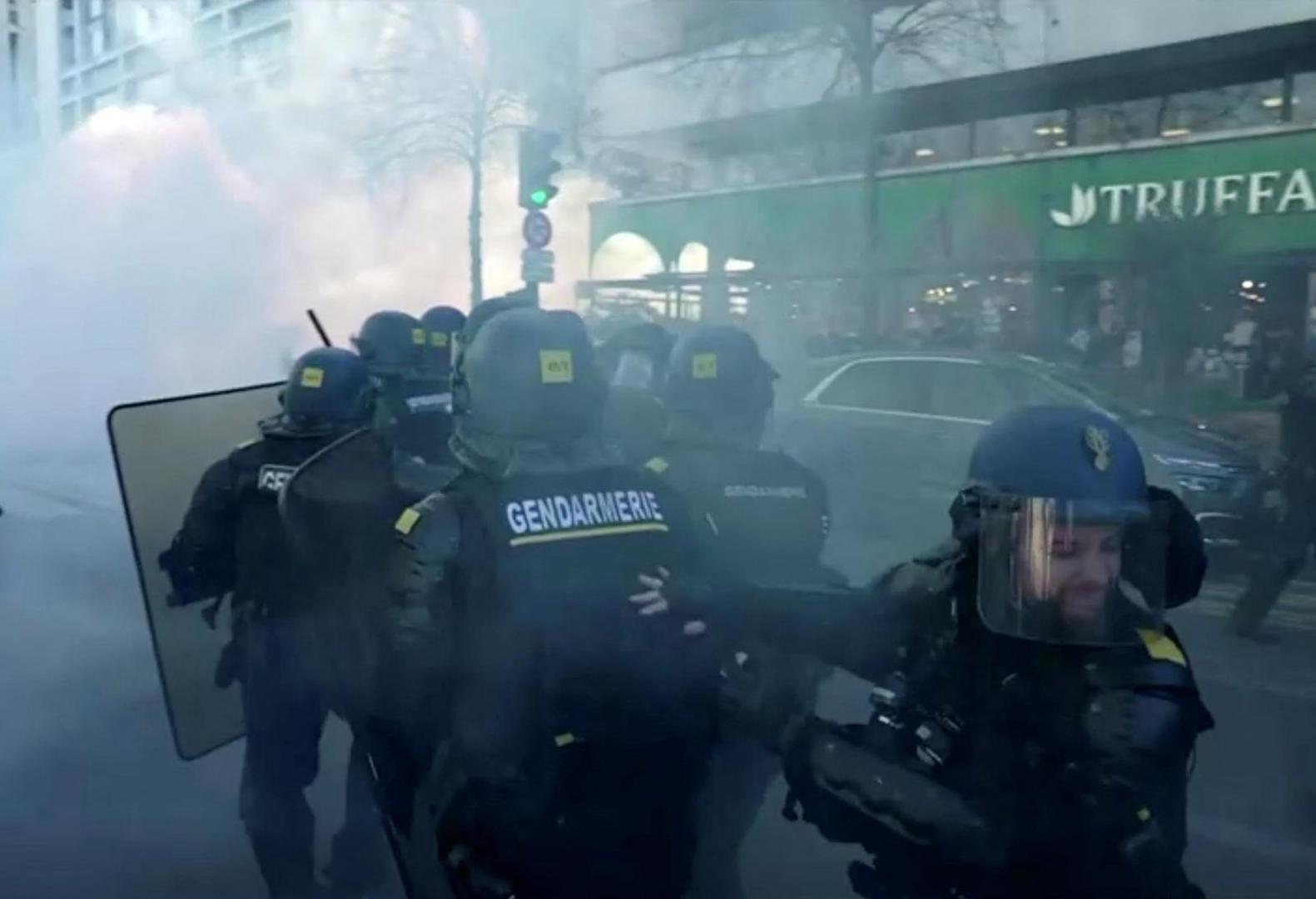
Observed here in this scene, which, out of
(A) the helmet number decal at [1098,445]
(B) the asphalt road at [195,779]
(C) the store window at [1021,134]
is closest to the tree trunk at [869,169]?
(C) the store window at [1021,134]

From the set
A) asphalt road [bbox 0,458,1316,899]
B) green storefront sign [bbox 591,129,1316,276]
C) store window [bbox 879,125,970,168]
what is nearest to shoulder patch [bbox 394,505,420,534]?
asphalt road [bbox 0,458,1316,899]

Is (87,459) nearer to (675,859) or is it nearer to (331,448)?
(331,448)

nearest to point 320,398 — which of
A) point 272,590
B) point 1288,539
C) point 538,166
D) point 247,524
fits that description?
point 247,524

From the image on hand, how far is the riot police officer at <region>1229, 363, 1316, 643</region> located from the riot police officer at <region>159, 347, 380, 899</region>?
3.89 metres

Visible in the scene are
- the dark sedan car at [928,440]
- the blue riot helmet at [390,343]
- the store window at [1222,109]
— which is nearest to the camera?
the blue riot helmet at [390,343]

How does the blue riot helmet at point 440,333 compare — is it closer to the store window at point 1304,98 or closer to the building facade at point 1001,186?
the building facade at point 1001,186

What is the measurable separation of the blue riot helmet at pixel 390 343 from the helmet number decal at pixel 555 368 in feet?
6.14

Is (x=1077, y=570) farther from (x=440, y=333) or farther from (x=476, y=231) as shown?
(x=476, y=231)

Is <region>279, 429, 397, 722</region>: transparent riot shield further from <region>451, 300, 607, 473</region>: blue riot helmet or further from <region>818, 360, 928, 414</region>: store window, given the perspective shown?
<region>818, 360, 928, 414</region>: store window

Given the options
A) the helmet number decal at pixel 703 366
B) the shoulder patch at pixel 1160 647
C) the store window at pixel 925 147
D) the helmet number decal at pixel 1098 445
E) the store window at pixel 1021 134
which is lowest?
the shoulder patch at pixel 1160 647

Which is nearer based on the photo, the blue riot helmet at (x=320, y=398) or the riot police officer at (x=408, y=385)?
the blue riot helmet at (x=320, y=398)

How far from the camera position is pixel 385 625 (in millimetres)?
2279

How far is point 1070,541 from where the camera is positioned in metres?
1.52

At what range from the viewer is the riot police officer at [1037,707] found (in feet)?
4.68
